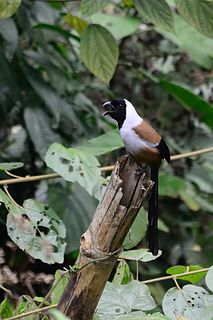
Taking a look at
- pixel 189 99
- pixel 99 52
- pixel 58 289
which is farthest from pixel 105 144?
pixel 189 99

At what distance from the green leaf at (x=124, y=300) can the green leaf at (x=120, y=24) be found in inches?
67.6

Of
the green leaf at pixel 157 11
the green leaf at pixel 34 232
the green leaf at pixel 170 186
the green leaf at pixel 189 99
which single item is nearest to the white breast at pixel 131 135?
the green leaf at pixel 34 232

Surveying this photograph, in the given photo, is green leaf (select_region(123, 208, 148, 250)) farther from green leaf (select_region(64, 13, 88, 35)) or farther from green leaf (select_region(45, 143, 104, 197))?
green leaf (select_region(64, 13, 88, 35))

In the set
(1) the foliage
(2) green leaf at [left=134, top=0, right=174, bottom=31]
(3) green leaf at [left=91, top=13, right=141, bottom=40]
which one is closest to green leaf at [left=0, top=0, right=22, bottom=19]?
(1) the foliage

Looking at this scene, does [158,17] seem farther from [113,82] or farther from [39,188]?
[113,82]

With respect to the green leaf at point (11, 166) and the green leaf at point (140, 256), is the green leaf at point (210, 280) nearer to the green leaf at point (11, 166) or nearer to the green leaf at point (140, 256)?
the green leaf at point (140, 256)

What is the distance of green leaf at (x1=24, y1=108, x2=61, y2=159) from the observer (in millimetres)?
2801

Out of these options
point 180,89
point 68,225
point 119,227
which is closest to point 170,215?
point 180,89

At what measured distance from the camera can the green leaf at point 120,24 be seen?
3.34m

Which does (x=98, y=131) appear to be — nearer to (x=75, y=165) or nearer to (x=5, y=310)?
(x=75, y=165)

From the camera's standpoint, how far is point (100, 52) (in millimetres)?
2426

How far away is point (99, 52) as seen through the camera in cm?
242

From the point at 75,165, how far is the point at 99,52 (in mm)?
454

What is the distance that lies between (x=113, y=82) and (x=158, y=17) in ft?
5.07
